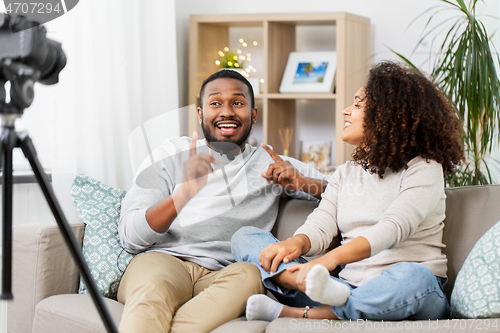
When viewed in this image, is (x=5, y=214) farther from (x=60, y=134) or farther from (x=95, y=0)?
(x=95, y=0)

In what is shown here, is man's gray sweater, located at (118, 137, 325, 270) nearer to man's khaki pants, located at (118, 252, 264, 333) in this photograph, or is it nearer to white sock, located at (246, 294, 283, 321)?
man's khaki pants, located at (118, 252, 264, 333)

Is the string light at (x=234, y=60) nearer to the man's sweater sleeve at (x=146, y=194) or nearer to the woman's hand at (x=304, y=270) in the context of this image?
the man's sweater sleeve at (x=146, y=194)

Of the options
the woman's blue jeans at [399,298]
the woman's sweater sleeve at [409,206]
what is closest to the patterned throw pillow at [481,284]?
the woman's blue jeans at [399,298]

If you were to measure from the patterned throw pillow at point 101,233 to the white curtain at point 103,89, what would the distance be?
1.51 ft

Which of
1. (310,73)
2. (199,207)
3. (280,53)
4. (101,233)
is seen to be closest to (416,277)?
(199,207)

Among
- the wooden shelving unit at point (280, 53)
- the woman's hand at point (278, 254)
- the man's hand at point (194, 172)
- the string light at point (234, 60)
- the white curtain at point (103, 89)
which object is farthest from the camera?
the string light at point (234, 60)

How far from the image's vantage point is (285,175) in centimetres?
159

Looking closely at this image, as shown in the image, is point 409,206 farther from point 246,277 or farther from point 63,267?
point 63,267

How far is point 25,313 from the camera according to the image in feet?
4.78

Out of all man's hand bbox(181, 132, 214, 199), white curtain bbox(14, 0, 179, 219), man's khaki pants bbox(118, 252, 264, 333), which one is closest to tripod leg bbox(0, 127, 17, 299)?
man's khaki pants bbox(118, 252, 264, 333)

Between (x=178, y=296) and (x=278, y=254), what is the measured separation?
306mm

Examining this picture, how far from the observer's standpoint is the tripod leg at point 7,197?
0.65 metres

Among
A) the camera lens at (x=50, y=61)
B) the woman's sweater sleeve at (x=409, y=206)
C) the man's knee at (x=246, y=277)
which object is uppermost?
the camera lens at (x=50, y=61)

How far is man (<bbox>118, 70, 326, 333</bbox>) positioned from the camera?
4.15 feet
